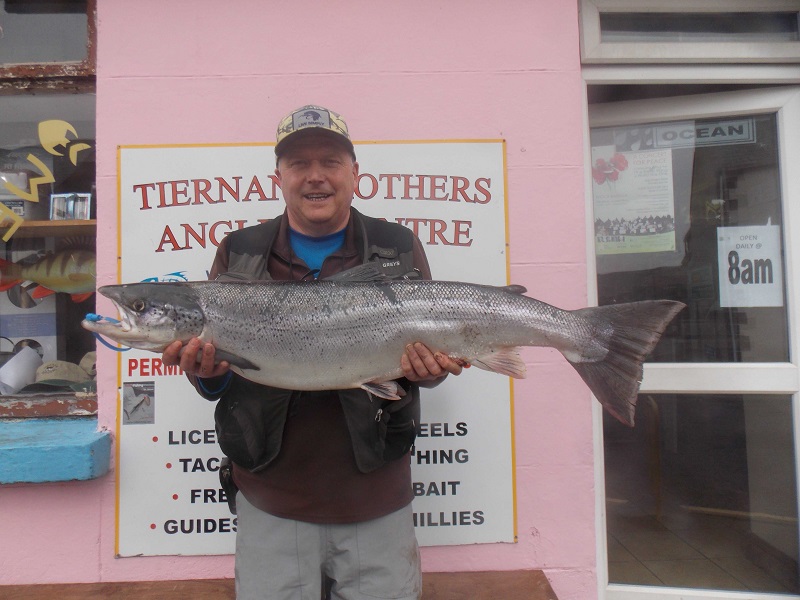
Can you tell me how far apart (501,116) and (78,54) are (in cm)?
263

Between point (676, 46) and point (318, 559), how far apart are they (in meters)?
3.48

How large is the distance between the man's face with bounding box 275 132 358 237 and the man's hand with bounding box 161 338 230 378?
0.68 meters

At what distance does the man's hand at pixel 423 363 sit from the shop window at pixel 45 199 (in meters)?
2.20

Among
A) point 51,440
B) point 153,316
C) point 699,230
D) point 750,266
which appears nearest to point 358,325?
point 153,316

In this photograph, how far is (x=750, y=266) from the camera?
11.9ft

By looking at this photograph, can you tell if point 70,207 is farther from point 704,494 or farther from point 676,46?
point 704,494

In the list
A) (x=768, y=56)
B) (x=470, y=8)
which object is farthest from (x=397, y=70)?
(x=768, y=56)

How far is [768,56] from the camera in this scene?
3426 millimetres

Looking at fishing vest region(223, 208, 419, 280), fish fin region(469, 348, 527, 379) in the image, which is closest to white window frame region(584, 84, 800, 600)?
fish fin region(469, 348, 527, 379)

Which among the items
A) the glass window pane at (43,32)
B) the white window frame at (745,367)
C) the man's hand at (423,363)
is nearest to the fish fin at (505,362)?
the man's hand at (423,363)

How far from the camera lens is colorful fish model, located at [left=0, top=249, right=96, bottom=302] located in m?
3.55

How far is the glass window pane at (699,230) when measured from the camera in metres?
3.61

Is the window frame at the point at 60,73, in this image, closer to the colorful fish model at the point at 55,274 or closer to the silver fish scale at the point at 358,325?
the colorful fish model at the point at 55,274

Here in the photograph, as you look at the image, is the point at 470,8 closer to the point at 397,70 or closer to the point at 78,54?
the point at 397,70
